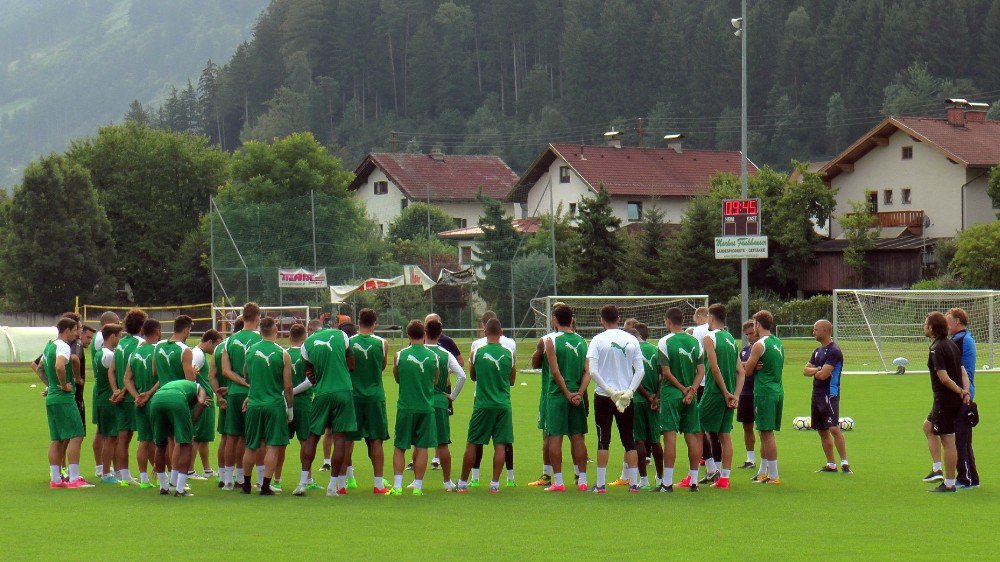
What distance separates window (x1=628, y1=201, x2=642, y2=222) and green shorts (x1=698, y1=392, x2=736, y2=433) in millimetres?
63740

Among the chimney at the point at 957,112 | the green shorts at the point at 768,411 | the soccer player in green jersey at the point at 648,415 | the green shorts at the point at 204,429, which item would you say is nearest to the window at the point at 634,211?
the chimney at the point at 957,112

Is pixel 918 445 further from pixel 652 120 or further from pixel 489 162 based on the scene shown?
pixel 652 120

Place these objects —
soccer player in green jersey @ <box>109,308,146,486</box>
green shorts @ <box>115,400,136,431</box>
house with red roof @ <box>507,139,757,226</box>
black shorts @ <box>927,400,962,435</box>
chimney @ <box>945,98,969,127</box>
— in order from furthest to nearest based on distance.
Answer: house with red roof @ <box>507,139,757,226</box>, chimney @ <box>945,98,969,127</box>, green shorts @ <box>115,400,136,431</box>, soccer player in green jersey @ <box>109,308,146,486</box>, black shorts @ <box>927,400,962,435</box>

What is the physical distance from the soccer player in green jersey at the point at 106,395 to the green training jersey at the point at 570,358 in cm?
498

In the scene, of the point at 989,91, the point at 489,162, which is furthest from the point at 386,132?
the point at 989,91

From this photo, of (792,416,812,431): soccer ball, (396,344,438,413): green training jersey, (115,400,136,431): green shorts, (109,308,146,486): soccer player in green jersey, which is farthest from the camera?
(792,416,812,431): soccer ball

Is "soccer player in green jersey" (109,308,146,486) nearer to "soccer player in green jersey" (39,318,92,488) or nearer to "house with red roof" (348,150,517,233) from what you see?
"soccer player in green jersey" (39,318,92,488)

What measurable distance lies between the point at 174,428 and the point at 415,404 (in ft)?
8.27

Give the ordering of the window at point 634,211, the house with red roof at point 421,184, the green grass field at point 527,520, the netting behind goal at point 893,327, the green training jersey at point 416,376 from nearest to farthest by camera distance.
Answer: the green grass field at point 527,520
the green training jersey at point 416,376
the netting behind goal at point 893,327
the window at point 634,211
the house with red roof at point 421,184

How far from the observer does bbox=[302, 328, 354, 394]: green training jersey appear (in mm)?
13156

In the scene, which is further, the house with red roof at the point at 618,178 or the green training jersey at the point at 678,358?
the house with red roof at the point at 618,178

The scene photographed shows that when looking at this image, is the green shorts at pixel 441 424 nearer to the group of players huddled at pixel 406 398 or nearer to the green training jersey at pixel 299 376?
the group of players huddled at pixel 406 398

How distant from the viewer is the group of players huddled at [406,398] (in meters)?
13.1

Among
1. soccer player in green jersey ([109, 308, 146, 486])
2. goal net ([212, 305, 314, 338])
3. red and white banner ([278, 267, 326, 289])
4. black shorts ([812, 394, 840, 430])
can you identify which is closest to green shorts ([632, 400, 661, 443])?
black shorts ([812, 394, 840, 430])
